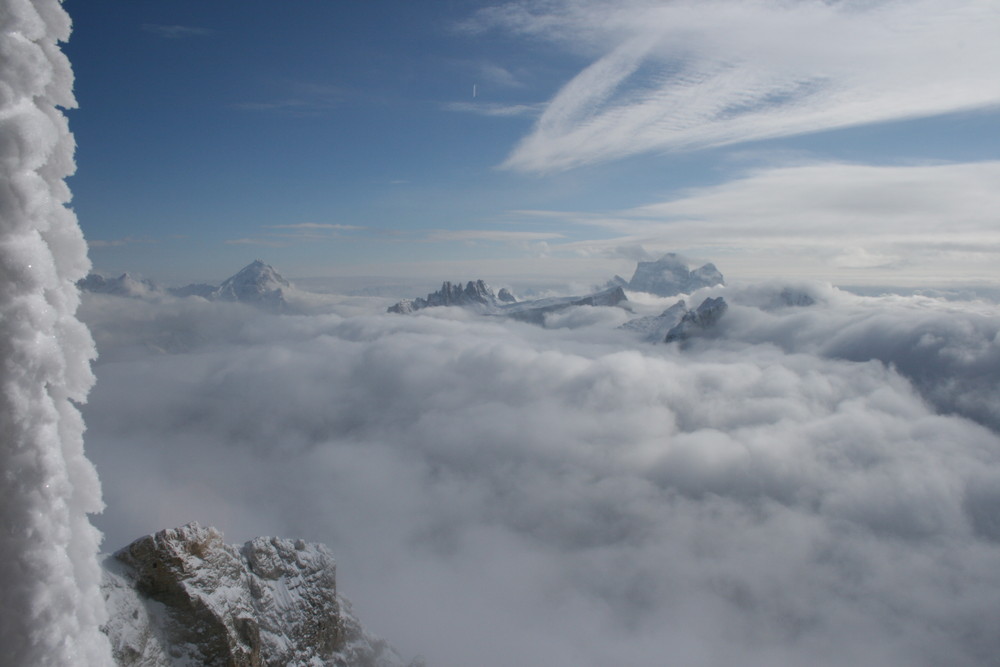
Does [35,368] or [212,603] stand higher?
[35,368]

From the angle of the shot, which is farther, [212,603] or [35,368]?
[212,603]

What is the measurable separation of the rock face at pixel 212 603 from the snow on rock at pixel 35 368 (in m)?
28.9

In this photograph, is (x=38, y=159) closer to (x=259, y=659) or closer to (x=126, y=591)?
(x=126, y=591)

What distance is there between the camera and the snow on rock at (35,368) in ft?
12.8

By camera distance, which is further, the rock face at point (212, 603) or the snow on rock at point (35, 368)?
the rock face at point (212, 603)

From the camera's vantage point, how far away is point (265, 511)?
190625 mm

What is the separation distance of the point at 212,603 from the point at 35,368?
32.5 m

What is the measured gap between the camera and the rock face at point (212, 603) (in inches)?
1053

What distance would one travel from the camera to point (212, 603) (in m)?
29.4

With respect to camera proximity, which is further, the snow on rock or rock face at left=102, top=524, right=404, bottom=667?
rock face at left=102, top=524, right=404, bottom=667

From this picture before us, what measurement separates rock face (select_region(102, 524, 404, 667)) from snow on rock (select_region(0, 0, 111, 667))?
28.9 m

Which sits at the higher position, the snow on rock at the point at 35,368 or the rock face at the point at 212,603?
the snow on rock at the point at 35,368

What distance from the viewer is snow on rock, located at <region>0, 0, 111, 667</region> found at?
153 inches

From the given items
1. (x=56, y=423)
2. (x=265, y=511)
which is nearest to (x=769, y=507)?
(x=265, y=511)
